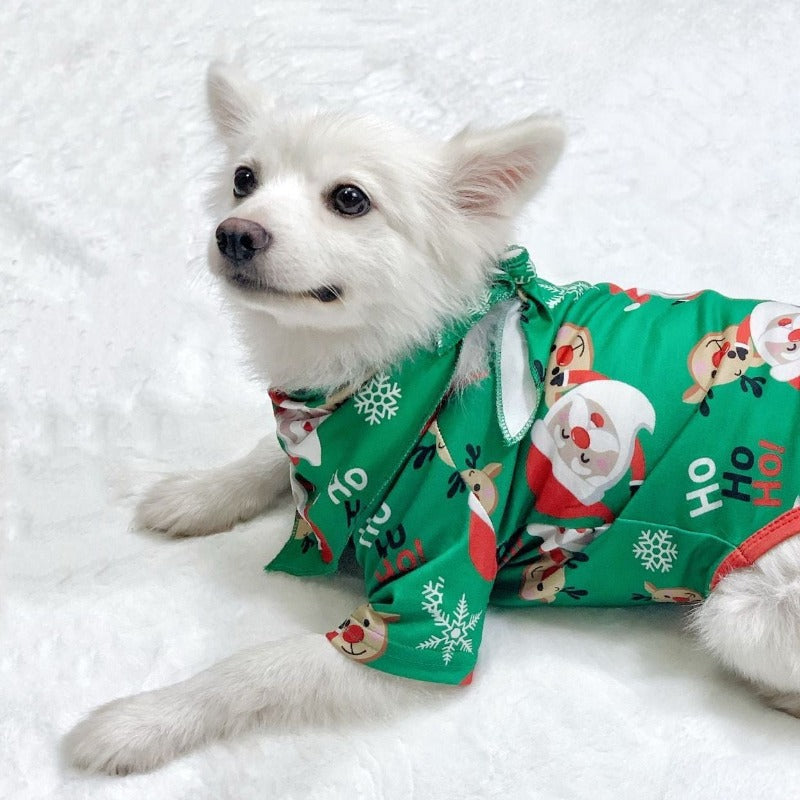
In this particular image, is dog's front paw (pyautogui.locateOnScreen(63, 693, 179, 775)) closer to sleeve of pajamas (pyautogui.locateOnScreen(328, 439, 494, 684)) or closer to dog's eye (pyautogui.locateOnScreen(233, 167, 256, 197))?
sleeve of pajamas (pyautogui.locateOnScreen(328, 439, 494, 684))

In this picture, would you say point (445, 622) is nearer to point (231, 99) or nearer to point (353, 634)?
point (353, 634)

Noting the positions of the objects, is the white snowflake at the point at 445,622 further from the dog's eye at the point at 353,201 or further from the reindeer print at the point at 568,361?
the dog's eye at the point at 353,201

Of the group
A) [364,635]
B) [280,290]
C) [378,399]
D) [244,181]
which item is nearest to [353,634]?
[364,635]

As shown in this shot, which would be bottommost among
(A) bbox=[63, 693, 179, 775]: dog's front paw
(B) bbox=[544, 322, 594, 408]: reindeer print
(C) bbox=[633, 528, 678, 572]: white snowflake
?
(A) bbox=[63, 693, 179, 775]: dog's front paw

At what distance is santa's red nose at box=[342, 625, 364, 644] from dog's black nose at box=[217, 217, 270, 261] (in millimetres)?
778

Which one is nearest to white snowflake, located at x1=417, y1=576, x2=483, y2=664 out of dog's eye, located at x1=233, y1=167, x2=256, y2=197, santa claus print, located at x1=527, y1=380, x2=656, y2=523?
santa claus print, located at x1=527, y1=380, x2=656, y2=523

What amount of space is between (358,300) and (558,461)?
52 cm

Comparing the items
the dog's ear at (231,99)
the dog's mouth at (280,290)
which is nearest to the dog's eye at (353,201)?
the dog's mouth at (280,290)

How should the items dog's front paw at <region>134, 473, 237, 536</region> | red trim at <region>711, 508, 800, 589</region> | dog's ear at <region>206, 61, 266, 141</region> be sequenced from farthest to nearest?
dog's front paw at <region>134, 473, 237, 536</region>, dog's ear at <region>206, 61, 266, 141</region>, red trim at <region>711, 508, 800, 589</region>

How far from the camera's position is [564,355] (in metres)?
2.35

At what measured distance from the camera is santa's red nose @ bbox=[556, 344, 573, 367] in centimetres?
234

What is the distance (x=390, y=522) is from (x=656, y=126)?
233cm

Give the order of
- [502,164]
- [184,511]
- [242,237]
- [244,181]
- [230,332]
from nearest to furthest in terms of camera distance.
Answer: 1. [242,237]
2. [502,164]
3. [244,181]
4. [184,511]
5. [230,332]

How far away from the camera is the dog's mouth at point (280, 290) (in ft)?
7.32
